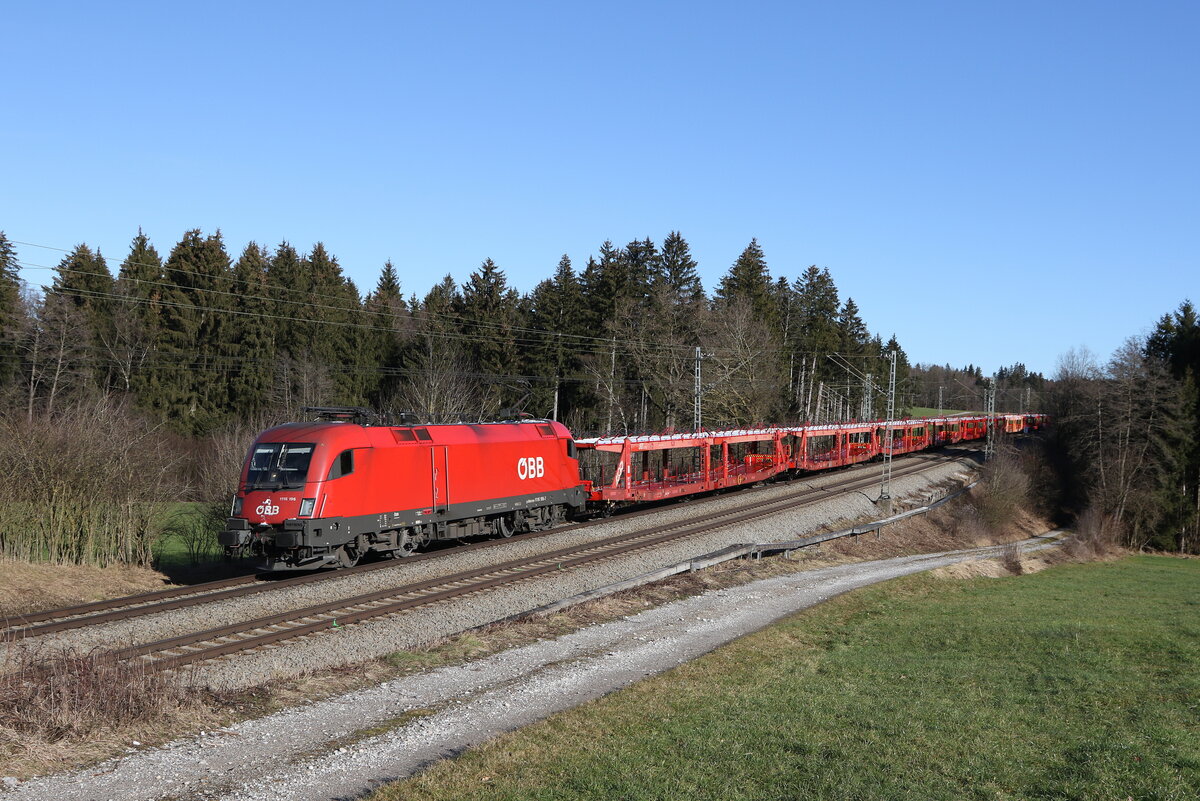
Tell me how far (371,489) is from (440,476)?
259 cm

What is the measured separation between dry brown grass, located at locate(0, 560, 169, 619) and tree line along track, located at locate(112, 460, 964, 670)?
13.2ft

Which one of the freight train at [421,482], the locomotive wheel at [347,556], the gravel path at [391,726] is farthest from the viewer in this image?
the locomotive wheel at [347,556]

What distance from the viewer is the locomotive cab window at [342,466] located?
64.2ft

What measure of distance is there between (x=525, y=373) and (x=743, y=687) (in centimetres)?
5293

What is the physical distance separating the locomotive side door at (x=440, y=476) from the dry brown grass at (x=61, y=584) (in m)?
6.38

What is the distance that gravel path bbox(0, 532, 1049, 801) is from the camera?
7.83 m

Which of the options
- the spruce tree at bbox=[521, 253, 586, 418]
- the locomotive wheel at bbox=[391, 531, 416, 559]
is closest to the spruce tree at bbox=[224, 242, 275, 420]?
the spruce tree at bbox=[521, 253, 586, 418]

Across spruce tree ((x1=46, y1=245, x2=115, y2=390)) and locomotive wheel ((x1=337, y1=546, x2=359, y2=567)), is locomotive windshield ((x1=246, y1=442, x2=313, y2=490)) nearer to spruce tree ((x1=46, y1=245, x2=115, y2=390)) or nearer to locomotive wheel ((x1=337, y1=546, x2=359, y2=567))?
locomotive wheel ((x1=337, y1=546, x2=359, y2=567))

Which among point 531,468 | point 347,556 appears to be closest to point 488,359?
point 531,468

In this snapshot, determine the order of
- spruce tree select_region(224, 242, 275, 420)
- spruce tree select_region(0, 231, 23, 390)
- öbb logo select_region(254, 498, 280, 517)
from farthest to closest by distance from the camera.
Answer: spruce tree select_region(224, 242, 275, 420) → spruce tree select_region(0, 231, 23, 390) → öbb logo select_region(254, 498, 280, 517)

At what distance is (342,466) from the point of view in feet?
64.9

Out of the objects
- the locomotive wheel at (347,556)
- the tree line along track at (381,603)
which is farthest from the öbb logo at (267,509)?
the tree line along track at (381,603)

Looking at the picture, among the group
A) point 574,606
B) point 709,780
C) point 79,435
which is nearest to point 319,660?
point 574,606

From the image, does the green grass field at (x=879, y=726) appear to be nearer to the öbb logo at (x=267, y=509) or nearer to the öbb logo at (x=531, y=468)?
the öbb logo at (x=267, y=509)
